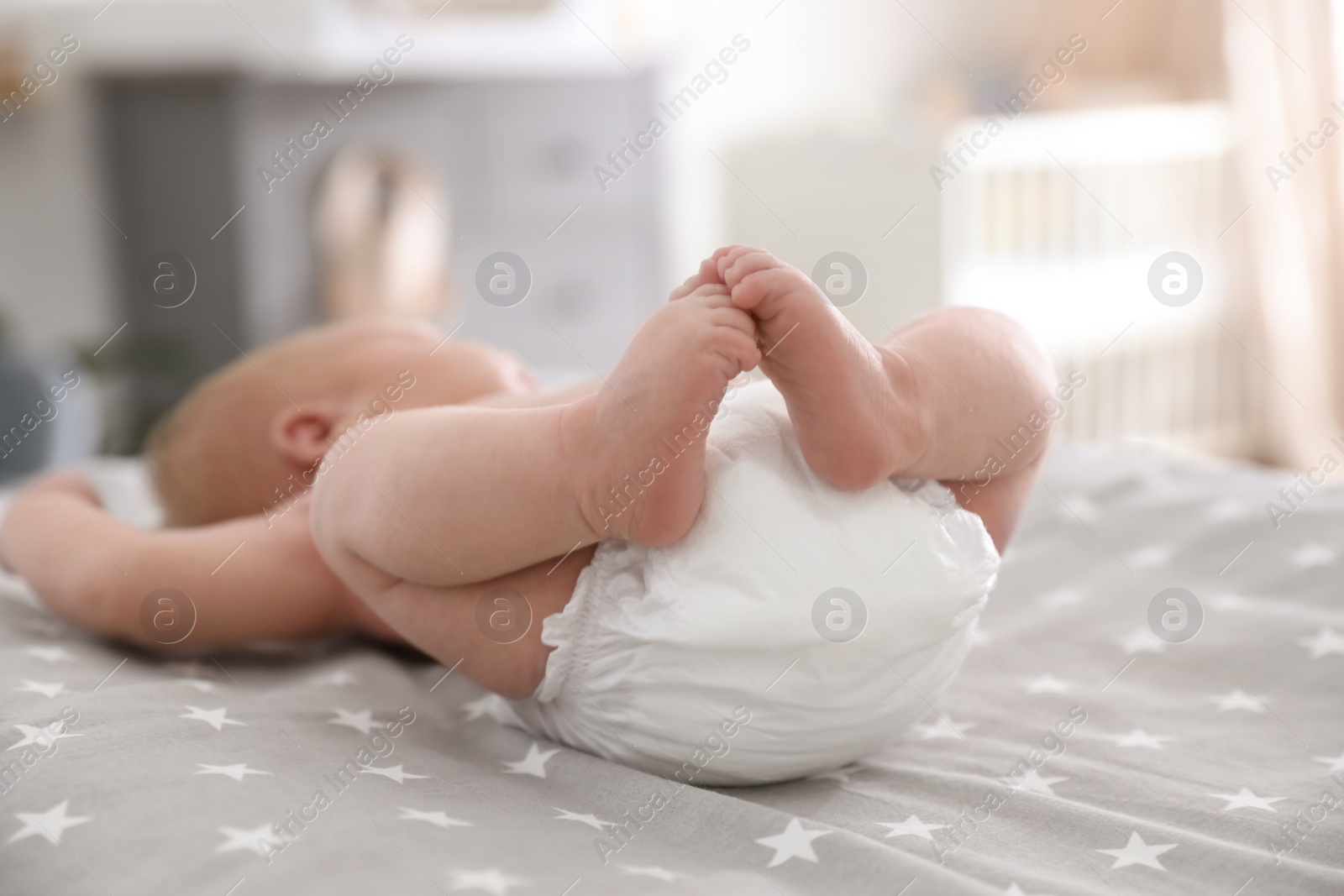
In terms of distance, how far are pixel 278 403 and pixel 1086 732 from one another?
0.77 m

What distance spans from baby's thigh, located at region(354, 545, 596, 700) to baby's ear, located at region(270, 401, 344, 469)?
32cm

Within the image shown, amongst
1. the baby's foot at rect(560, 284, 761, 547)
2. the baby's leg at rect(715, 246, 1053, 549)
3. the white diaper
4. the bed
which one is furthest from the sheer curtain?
the baby's foot at rect(560, 284, 761, 547)

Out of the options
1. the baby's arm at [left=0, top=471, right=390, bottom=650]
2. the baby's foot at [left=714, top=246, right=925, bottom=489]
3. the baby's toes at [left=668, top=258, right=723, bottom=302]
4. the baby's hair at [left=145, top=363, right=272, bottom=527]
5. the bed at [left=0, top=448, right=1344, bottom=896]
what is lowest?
the bed at [left=0, top=448, right=1344, bottom=896]

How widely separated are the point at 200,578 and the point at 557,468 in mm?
446

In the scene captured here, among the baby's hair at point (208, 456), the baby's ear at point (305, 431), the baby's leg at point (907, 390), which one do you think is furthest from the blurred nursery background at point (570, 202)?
the baby's leg at point (907, 390)

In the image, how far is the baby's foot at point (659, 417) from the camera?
640 mm

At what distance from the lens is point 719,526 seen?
724 mm

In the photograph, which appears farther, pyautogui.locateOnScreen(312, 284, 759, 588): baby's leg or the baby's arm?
the baby's arm

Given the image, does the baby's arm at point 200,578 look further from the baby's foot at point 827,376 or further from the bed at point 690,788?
the baby's foot at point 827,376

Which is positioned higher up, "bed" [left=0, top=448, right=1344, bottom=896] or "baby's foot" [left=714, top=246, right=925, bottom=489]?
"baby's foot" [left=714, top=246, right=925, bottom=489]

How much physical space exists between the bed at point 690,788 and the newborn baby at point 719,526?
62mm

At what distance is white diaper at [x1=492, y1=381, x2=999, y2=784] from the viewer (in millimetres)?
712

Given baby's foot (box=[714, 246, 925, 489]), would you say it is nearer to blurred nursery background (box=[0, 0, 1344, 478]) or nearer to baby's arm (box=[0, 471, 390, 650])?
baby's arm (box=[0, 471, 390, 650])

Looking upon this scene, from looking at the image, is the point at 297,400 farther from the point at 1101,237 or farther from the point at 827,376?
the point at 1101,237
